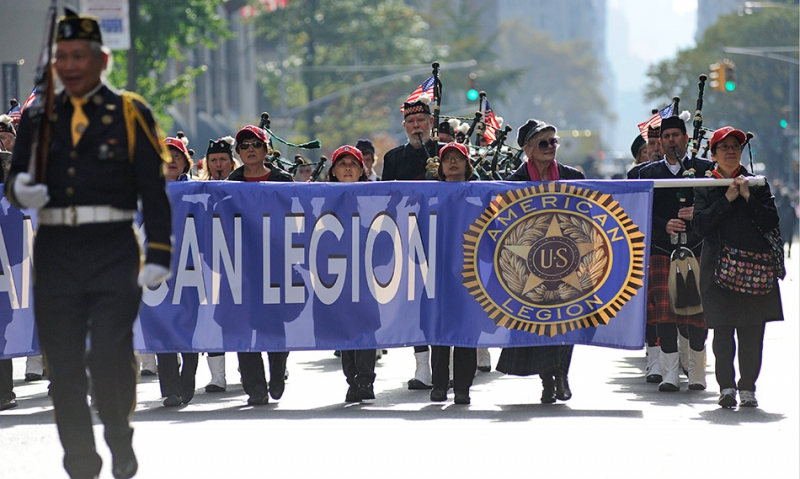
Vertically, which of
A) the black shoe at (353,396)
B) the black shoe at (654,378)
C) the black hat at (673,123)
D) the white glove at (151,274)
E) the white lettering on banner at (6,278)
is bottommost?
the black shoe at (654,378)

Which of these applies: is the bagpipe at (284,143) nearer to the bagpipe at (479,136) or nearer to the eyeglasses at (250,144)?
the bagpipe at (479,136)

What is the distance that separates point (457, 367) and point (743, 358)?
191 cm

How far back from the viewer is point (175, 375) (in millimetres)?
9891

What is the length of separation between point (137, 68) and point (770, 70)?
43606 mm

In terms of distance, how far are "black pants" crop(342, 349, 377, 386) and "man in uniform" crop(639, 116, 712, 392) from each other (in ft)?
7.58

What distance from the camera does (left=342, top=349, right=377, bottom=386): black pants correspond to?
10.0m

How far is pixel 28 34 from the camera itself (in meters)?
24.7

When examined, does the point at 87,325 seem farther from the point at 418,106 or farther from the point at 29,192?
the point at 418,106

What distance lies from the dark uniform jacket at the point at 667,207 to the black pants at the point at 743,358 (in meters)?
1.22

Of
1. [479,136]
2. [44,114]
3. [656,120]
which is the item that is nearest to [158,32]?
[479,136]

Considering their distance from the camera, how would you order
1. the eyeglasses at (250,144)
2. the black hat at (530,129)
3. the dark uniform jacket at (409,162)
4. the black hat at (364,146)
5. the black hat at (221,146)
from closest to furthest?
the black hat at (530,129) < the eyeglasses at (250,144) < the dark uniform jacket at (409,162) < the black hat at (221,146) < the black hat at (364,146)

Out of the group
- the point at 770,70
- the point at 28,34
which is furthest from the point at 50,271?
the point at 770,70

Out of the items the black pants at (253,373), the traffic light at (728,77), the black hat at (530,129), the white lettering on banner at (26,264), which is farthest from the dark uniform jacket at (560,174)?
the traffic light at (728,77)

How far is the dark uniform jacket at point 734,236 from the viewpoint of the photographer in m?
9.69
